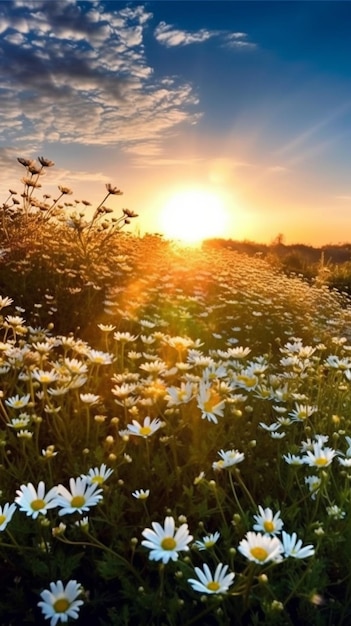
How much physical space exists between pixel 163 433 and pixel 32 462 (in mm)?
640

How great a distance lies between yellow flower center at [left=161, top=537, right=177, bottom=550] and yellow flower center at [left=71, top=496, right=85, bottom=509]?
37cm

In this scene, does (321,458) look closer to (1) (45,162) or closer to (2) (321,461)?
(2) (321,461)

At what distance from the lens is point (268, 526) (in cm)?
178

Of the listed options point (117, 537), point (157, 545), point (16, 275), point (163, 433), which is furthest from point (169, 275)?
point (157, 545)

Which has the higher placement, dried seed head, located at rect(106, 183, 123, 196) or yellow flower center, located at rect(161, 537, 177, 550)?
dried seed head, located at rect(106, 183, 123, 196)

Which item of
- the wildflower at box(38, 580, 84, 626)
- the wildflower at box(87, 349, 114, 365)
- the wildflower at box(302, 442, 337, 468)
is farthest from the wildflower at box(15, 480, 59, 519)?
the wildflower at box(87, 349, 114, 365)

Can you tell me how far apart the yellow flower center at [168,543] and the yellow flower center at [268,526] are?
263 mm

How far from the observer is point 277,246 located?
66.3 ft

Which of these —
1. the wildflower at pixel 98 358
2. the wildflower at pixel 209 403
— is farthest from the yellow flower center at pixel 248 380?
the wildflower at pixel 98 358

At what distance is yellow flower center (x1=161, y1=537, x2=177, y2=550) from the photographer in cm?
172

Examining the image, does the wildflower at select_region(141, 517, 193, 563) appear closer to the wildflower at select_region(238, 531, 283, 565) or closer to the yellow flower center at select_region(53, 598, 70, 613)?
the wildflower at select_region(238, 531, 283, 565)

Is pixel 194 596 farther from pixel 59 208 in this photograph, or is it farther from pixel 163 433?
pixel 59 208

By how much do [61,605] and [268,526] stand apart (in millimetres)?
610

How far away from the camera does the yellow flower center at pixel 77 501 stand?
1.99 metres
